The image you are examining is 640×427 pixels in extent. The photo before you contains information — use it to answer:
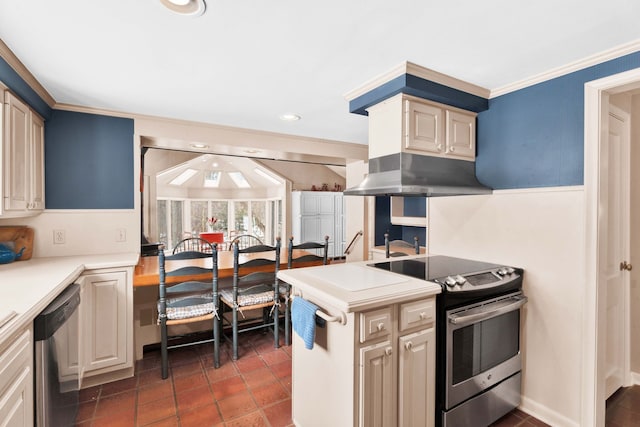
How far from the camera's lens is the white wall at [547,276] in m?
1.90

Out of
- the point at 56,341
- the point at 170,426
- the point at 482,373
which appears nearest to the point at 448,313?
the point at 482,373

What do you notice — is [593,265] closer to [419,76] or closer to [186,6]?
[419,76]

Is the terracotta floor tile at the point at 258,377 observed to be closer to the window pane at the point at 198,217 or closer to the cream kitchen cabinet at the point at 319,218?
the cream kitchen cabinet at the point at 319,218

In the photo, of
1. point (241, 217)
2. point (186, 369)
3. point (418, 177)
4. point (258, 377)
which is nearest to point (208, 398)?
point (258, 377)

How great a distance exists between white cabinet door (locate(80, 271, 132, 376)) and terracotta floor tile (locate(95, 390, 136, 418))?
234 mm

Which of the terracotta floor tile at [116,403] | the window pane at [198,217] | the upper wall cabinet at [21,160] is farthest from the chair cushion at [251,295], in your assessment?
the window pane at [198,217]

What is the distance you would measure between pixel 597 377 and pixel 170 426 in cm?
257

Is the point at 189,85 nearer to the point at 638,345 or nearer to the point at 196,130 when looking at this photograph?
the point at 196,130

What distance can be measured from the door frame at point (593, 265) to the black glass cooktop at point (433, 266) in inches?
20.0

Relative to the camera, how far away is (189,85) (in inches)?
87.2

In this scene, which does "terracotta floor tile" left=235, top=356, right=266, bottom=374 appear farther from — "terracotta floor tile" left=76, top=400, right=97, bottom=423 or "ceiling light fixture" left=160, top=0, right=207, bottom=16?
"ceiling light fixture" left=160, top=0, right=207, bottom=16

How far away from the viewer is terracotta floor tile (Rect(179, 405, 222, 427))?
6.57 feet

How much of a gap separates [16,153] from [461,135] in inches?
120

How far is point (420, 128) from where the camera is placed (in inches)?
83.3
